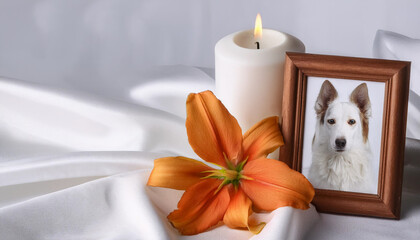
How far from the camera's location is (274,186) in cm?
91

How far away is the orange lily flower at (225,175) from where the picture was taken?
899mm

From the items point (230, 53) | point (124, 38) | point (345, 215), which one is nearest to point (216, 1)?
point (124, 38)

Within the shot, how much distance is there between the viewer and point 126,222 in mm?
923

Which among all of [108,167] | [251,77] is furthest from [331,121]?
[108,167]

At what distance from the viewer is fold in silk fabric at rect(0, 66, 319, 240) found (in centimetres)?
90

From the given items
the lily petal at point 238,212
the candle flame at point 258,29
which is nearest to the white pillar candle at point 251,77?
the candle flame at point 258,29

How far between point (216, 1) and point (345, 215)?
0.81m

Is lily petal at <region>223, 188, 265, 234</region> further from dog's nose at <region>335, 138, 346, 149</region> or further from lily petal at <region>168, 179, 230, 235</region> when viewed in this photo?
dog's nose at <region>335, 138, 346, 149</region>

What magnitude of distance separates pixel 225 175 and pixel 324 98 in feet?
0.55

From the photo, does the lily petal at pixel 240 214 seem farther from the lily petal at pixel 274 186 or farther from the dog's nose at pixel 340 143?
the dog's nose at pixel 340 143

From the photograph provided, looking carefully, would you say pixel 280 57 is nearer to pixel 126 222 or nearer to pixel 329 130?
pixel 329 130

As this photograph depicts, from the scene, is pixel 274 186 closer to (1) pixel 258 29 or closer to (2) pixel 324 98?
(2) pixel 324 98

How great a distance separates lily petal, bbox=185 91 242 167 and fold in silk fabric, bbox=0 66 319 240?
0.28 ft

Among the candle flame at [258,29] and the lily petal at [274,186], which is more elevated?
the candle flame at [258,29]
